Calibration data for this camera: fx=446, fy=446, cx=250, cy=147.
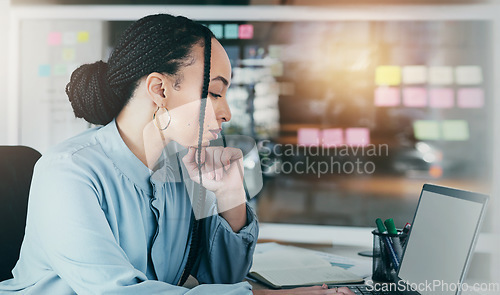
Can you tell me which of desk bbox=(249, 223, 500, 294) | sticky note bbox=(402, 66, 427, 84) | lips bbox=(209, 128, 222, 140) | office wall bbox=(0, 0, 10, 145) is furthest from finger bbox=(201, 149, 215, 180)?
office wall bbox=(0, 0, 10, 145)

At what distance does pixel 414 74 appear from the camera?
7.82 ft

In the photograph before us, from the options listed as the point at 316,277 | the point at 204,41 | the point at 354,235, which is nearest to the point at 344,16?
the point at 354,235

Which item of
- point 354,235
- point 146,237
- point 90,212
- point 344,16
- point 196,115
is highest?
point 344,16

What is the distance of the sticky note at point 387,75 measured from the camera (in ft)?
7.82

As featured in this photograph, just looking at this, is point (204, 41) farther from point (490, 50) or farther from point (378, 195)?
point (490, 50)

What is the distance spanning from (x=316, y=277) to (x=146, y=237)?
0.42m

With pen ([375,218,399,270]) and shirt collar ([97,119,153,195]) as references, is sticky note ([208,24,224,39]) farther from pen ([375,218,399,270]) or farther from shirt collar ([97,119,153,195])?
pen ([375,218,399,270])

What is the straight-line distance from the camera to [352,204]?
7.98ft

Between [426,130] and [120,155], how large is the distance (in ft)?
6.04

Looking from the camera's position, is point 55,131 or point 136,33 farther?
point 55,131

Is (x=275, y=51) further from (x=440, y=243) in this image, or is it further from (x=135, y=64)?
(x=440, y=243)

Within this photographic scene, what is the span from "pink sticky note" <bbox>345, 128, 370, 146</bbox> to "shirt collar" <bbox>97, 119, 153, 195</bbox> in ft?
5.17

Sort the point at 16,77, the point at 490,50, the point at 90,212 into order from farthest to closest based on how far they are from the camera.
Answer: the point at 16,77 → the point at 490,50 → the point at 90,212

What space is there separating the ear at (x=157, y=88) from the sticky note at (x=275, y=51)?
1.52 metres
